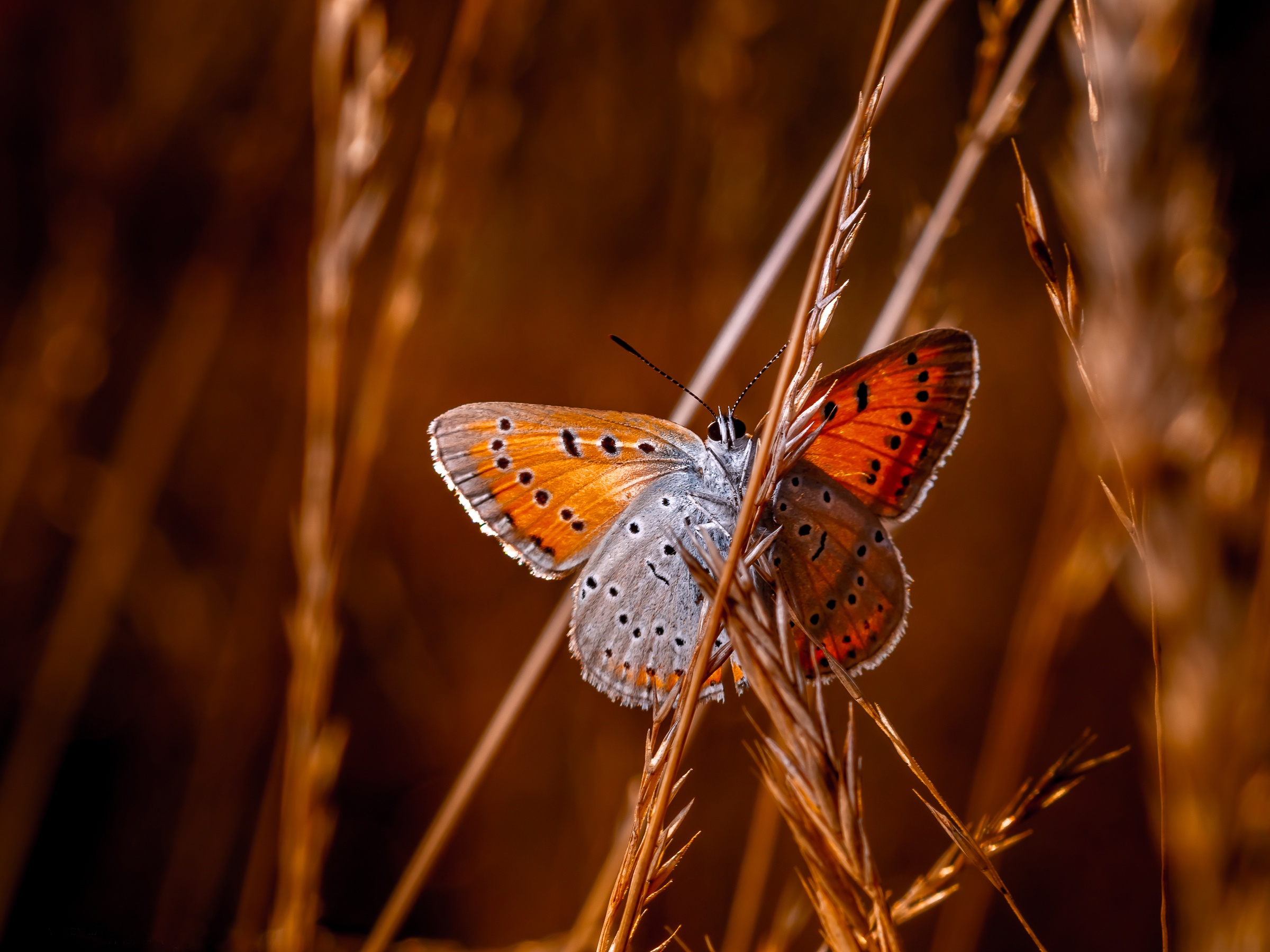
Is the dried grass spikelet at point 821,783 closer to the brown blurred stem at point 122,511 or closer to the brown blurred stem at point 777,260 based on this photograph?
the brown blurred stem at point 777,260

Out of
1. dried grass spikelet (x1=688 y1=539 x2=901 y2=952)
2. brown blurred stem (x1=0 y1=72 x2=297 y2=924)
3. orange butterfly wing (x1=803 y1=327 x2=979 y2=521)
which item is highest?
orange butterfly wing (x1=803 y1=327 x2=979 y2=521)

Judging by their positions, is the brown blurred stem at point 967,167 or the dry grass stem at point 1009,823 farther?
the brown blurred stem at point 967,167

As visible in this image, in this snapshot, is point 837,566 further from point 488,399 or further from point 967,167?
point 488,399

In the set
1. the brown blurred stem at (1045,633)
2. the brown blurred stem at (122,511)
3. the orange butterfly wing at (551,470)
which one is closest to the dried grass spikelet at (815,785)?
the orange butterfly wing at (551,470)

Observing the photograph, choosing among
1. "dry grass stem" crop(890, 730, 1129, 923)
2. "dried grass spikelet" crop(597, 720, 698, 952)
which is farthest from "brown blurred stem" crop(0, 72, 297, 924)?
"dry grass stem" crop(890, 730, 1129, 923)

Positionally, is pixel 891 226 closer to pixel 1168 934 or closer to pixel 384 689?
pixel 384 689

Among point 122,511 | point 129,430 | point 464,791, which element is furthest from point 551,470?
point 129,430

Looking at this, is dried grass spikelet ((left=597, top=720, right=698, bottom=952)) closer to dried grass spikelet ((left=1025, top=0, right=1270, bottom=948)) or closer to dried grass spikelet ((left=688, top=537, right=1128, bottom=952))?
dried grass spikelet ((left=688, top=537, right=1128, bottom=952))
